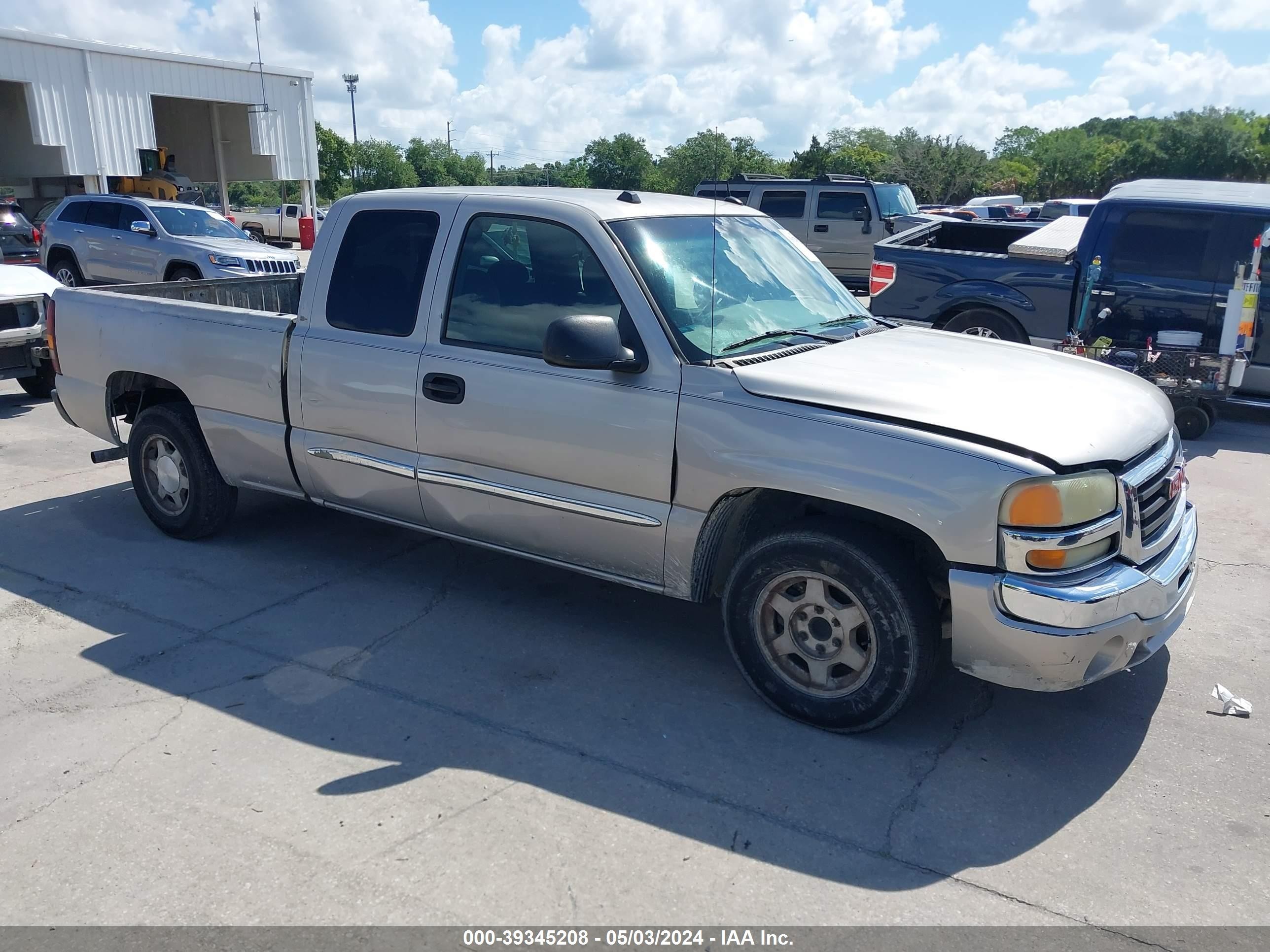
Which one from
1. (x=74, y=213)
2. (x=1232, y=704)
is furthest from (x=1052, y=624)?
(x=74, y=213)

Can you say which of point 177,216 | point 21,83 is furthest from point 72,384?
point 21,83

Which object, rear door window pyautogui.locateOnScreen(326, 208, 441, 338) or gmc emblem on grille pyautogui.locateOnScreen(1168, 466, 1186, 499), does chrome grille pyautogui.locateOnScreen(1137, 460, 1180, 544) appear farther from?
rear door window pyautogui.locateOnScreen(326, 208, 441, 338)

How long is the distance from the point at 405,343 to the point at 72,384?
9.51 feet

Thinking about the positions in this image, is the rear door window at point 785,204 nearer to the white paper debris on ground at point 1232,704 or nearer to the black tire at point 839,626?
the white paper debris on ground at point 1232,704

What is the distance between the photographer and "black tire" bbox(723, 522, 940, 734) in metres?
3.61

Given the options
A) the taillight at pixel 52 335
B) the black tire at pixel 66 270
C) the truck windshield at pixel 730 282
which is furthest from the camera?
the black tire at pixel 66 270

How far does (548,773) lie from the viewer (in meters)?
3.62

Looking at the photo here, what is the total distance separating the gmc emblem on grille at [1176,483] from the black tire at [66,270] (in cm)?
1828

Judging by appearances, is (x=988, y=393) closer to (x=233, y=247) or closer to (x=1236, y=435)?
(x=1236, y=435)

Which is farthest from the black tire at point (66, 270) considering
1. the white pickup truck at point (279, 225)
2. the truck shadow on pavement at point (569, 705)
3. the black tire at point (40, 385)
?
the white pickup truck at point (279, 225)

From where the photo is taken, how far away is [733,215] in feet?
16.3

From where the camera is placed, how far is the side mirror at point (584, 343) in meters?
3.86

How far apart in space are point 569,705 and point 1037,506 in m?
1.96
